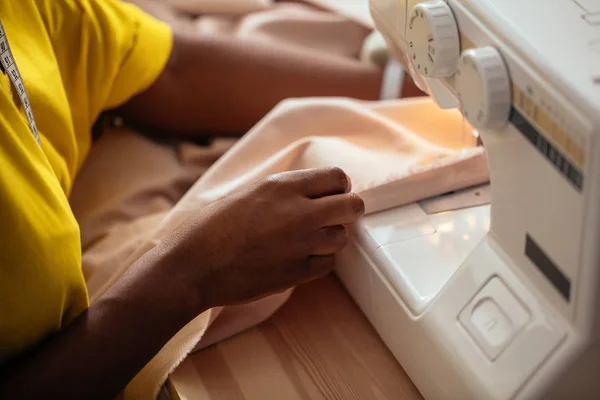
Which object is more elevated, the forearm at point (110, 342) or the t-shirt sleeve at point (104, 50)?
the t-shirt sleeve at point (104, 50)

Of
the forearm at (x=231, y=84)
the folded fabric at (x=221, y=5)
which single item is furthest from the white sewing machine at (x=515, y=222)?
the folded fabric at (x=221, y=5)

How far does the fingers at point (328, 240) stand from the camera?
65 centimetres

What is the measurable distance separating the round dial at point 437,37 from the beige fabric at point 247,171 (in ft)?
0.53

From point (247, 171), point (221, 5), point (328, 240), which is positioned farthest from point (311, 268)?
point (221, 5)

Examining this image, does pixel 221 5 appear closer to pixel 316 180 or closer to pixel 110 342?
pixel 316 180

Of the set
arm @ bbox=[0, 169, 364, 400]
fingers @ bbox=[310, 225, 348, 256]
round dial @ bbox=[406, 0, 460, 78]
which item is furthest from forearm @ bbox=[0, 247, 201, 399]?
round dial @ bbox=[406, 0, 460, 78]

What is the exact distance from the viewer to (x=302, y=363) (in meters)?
0.67

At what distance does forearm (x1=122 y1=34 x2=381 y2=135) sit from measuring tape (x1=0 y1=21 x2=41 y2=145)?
0.25m

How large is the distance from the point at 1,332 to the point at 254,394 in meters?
0.21

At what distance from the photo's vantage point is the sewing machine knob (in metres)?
0.48

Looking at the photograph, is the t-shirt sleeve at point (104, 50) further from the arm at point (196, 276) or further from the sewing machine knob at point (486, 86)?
the sewing machine knob at point (486, 86)

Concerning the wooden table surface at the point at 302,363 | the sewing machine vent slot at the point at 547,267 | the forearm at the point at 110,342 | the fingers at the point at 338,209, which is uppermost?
the sewing machine vent slot at the point at 547,267

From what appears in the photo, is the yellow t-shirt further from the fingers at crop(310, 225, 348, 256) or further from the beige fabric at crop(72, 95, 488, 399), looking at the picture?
the fingers at crop(310, 225, 348, 256)

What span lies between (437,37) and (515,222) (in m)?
0.14
